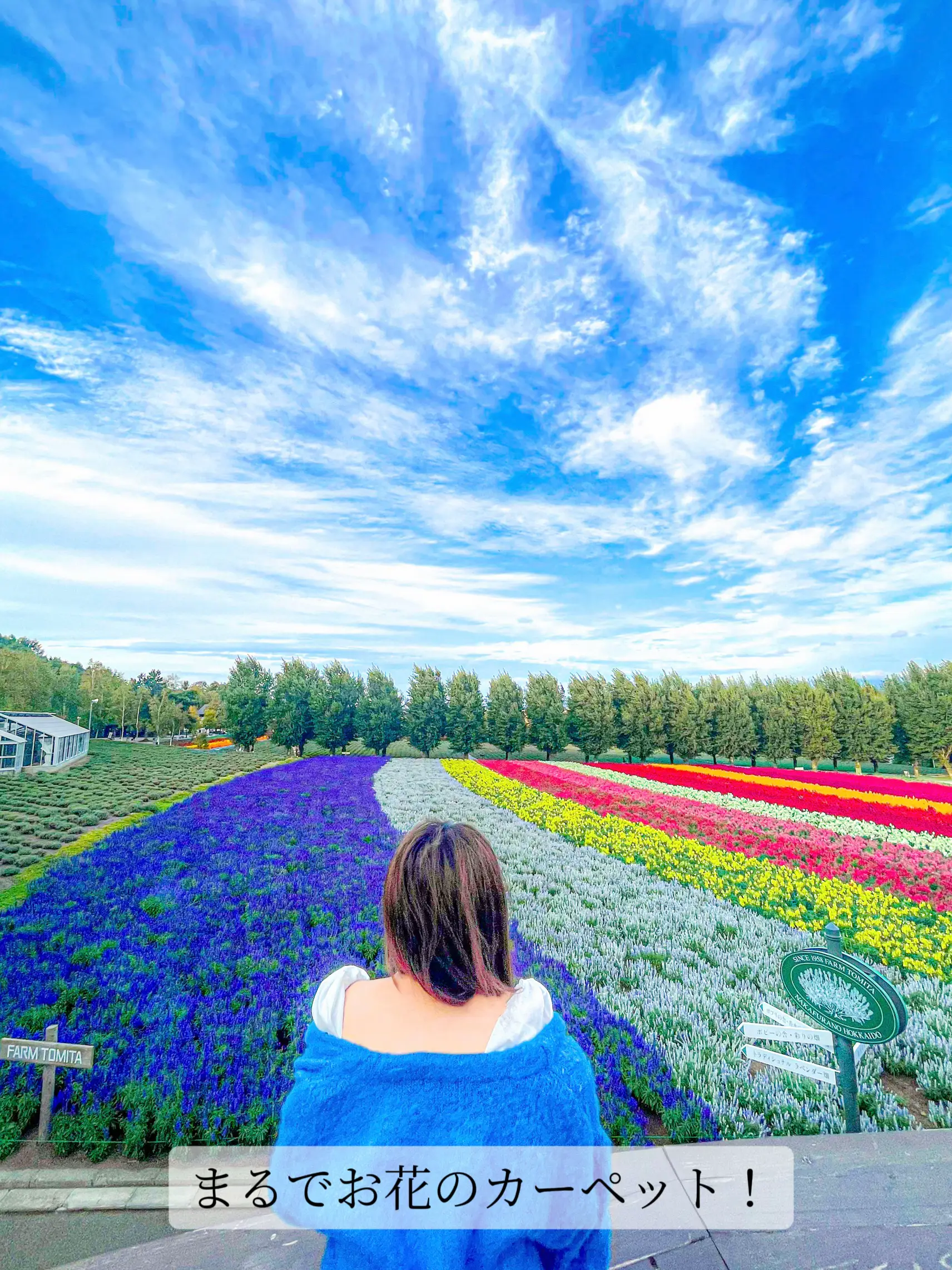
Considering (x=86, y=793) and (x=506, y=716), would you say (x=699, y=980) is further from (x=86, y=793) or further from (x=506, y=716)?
(x=506, y=716)

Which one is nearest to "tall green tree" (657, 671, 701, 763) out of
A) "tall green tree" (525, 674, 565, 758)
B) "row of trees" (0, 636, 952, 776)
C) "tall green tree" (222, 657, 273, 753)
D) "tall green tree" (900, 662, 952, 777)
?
"row of trees" (0, 636, 952, 776)

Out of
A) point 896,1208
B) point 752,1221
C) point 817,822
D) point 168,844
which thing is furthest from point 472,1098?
point 817,822

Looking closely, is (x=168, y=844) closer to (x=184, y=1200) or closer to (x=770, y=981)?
(x=184, y=1200)

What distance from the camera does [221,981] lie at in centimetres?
507

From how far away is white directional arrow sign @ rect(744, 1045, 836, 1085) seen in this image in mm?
3332

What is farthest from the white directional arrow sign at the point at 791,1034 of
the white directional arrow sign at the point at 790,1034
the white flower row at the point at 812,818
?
the white flower row at the point at 812,818

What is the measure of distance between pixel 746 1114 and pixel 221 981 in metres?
3.97

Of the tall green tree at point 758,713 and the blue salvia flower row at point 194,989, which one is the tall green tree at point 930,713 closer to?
the tall green tree at point 758,713

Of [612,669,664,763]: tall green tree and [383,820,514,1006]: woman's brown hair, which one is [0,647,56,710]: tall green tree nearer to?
[612,669,664,763]: tall green tree

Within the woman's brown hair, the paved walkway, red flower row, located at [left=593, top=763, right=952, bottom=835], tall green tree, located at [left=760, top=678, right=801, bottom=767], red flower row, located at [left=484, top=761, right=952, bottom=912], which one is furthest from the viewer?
tall green tree, located at [left=760, top=678, right=801, bottom=767]

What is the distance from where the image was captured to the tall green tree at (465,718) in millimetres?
41750

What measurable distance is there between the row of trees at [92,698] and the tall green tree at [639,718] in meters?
36.2

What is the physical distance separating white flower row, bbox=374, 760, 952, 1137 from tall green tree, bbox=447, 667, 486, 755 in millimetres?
31973

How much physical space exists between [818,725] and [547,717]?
16.7 meters
